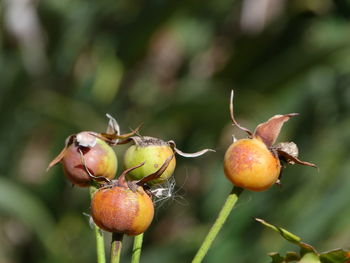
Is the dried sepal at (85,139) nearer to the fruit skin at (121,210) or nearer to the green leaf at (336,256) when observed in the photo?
the fruit skin at (121,210)

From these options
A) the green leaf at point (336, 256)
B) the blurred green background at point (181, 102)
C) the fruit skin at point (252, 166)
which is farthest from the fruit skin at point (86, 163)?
the blurred green background at point (181, 102)

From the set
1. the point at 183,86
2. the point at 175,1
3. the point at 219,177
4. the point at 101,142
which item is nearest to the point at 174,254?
the point at 219,177

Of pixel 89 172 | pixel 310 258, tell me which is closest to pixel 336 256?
pixel 310 258

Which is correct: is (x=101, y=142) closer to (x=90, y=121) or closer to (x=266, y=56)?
(x=90, y=121)

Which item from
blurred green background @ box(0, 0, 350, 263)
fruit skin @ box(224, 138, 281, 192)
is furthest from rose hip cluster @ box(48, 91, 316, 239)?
blurred green background @ box(0, 0, 350, 263)

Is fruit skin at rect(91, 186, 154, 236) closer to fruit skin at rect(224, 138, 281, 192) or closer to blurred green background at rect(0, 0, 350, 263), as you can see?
fruit skin at rect(224, 138, 281, 192)
